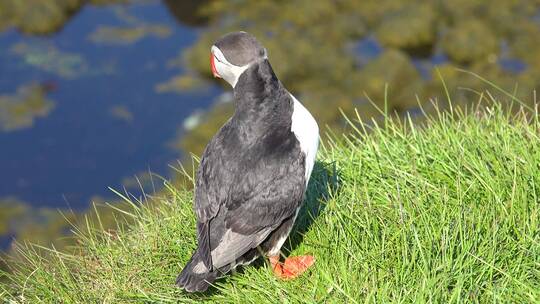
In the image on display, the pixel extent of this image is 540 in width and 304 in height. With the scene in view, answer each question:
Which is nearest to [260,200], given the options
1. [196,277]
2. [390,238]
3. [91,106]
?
[196,277]

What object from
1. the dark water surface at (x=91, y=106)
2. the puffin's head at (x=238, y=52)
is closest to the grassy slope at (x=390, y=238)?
the puffin's head at (x=238, y=52)

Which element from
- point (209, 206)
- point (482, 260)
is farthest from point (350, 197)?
point (482, 260)

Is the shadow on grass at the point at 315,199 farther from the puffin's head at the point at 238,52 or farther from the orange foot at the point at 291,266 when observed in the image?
the puffin's head at the point at 238,52

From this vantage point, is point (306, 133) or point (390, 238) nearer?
point (390, 238)

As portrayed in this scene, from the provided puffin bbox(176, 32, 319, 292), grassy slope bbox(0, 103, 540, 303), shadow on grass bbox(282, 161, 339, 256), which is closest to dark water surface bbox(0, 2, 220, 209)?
grassy slope bbox(0, 103, 540, 303)

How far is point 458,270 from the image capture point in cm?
372

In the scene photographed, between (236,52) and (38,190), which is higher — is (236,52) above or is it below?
above

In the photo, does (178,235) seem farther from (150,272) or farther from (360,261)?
(360,261)

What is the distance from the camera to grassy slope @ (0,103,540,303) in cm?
380

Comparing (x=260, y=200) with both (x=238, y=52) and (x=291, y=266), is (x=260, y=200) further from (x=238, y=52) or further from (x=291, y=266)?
(x=238, y=52)

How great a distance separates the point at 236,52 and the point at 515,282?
171 cm

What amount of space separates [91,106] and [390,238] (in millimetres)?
8592

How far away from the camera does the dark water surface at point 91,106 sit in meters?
10.9

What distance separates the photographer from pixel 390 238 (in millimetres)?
4102
